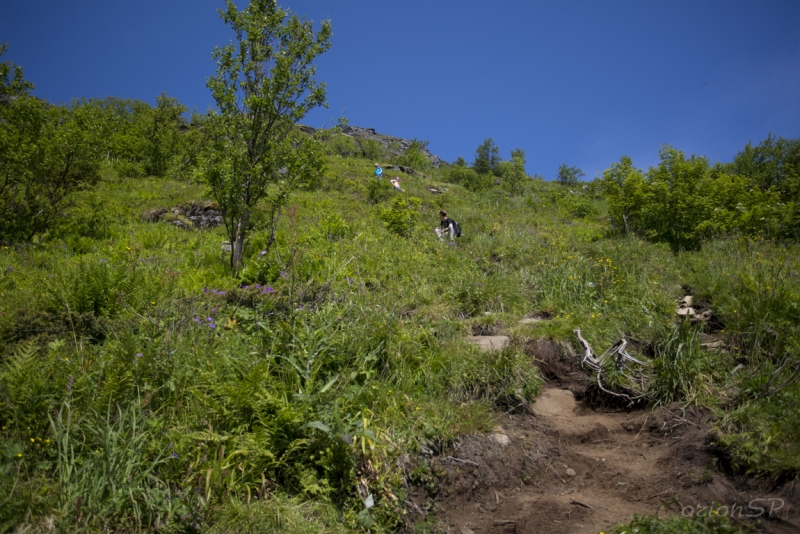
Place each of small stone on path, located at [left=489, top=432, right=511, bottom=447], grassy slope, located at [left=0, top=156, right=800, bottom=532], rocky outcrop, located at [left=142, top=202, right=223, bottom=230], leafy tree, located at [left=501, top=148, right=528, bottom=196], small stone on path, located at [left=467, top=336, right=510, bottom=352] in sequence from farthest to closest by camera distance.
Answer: leafy tree, located at [left=501, top=148, right=528, bottom=196] → rocky outcrop, located at [left=142, top=202, right=223, bottom=230] → small stone on path, located at [left=467, top=336, right=510, bottom=352] → small stone on path, located at [left=489, top=432, right=511, bottom=447] → grassy slope, located at [left=0, top=156, right=800, bottom=532]

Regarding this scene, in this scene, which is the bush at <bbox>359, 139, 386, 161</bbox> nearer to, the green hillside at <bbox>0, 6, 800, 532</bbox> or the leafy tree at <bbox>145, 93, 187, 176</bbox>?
the leafy tree at <bbox>145, 93, 187, 176</bbox>

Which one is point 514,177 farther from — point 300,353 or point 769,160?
point 300,353

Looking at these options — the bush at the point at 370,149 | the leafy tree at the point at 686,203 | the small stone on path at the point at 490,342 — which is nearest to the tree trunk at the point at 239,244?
the small stone on path at the point at 490,342

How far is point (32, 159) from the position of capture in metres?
8.96

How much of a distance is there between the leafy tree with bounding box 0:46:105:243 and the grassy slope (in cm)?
187

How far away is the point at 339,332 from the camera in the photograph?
422 centimetres

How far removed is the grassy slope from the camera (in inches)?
102

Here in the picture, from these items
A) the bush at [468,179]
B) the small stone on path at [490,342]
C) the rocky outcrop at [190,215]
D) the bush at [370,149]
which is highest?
the bush at [370,149]

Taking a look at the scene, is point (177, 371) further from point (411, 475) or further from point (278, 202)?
point (278, 202)

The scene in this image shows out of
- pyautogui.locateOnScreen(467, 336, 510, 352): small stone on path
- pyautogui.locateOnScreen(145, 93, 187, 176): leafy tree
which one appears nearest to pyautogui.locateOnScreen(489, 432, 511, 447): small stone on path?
pyautogui.locateOnScreen(467, 336, 510, 352): small stone on path

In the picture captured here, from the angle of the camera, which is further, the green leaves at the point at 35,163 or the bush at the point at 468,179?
the bush at the point at 468,179

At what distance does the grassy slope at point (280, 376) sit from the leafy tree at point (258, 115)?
4.35 ft

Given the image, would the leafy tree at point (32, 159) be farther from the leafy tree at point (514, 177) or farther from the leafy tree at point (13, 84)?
the leafy tree at point (514, 177)

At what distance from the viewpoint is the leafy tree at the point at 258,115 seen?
7277 millimetres
